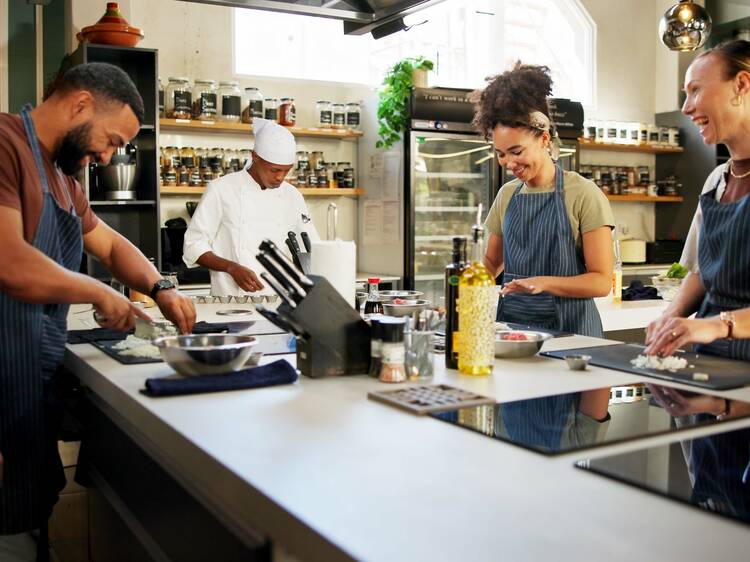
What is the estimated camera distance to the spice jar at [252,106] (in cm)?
560

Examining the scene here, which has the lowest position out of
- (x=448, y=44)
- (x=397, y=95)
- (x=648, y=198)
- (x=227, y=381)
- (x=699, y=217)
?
(x=227, y=381)

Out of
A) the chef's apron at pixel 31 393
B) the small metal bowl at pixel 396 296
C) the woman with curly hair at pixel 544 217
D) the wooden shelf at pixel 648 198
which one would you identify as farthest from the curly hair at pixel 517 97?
the wooden shelf at pixel 648 198

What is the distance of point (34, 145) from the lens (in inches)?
83.1

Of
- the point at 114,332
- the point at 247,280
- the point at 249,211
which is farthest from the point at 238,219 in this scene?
the point at 114,332

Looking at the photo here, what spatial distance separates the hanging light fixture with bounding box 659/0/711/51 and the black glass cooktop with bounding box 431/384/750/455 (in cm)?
291

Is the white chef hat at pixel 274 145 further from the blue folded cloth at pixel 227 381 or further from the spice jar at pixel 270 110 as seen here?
the blue folded cloth at pixel 227 381

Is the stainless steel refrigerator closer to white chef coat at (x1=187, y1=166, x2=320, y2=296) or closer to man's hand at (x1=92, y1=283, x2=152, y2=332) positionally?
white chef coat at (x1=187, y1=166, x2=320, y2=296)

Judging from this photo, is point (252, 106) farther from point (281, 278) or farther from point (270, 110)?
point (281, 278)

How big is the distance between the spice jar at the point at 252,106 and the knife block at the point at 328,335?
158 inches

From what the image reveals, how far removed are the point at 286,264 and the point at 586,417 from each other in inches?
27.5

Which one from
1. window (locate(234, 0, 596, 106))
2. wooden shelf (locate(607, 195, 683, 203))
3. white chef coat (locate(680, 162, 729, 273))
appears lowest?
white chef coat (locate(680, 162, 729, 273))

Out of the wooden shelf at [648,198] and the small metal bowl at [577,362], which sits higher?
the wooden shelf at [648,198]

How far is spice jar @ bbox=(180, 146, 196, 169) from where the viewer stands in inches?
217

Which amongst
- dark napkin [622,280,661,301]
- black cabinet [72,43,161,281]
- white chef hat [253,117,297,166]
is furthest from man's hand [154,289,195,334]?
black cabinet [72,43,161,281]
